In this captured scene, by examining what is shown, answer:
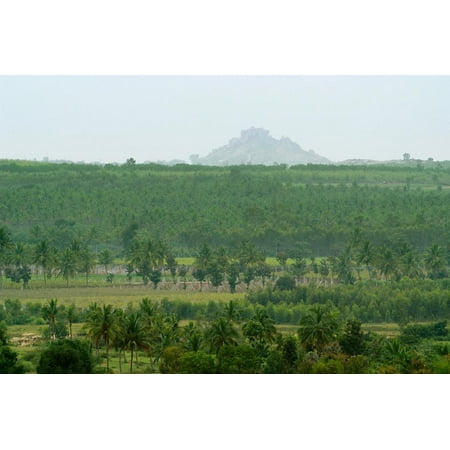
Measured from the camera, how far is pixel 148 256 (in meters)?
65.4

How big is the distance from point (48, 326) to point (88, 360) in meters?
13.8

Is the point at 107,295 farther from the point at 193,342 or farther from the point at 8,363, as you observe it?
the point at 8,363

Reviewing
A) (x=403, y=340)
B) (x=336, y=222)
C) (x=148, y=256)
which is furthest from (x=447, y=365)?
(x=336, y=222)

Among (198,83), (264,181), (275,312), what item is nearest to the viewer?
(275,312)

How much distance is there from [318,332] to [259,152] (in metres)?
55.8

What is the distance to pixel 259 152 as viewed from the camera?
94375 mm

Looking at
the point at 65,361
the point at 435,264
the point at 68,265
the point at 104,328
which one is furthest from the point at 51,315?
the point at 435,264

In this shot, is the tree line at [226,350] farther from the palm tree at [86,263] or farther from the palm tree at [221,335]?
the palm tree at [86,263]

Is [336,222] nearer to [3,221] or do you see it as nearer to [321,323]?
[3,221]

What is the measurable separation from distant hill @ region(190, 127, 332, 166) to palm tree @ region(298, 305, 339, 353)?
49.0m

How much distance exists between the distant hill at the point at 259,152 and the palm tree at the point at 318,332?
49001 millimetres

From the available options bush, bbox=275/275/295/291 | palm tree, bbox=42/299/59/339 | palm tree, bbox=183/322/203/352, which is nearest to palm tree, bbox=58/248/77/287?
bush, bbox=275/275/295/291

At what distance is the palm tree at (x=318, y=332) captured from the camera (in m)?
39.3

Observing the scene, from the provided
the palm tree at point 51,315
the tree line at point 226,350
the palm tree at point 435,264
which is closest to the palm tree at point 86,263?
the palm tree at point 51,315
